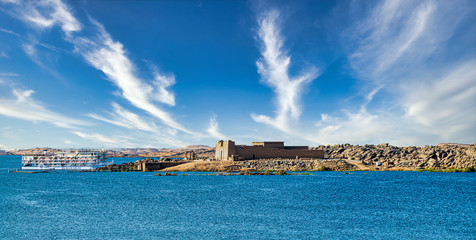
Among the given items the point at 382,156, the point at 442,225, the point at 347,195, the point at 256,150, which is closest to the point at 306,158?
the point at 256,150

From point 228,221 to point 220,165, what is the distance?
64.6 m

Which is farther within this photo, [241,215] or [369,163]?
[369,163]

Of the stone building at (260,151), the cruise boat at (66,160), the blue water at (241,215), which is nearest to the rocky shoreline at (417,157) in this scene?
the stone building at (260,151)

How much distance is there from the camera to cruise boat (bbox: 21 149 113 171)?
4385 inches

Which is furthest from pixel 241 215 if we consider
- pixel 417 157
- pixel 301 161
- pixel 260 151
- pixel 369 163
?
pixel 417 157

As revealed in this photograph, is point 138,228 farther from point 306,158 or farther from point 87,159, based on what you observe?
point 87,159

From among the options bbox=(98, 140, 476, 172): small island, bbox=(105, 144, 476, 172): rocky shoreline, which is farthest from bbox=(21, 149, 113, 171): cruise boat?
bbox=(105, 144, 476, 172): rocky shoreline

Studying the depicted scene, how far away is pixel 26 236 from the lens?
24328 mm

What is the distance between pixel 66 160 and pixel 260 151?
6642cm

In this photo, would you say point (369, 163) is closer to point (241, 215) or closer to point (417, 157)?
point (417, 157)

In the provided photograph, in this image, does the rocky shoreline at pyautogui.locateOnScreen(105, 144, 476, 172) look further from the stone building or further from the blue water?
the blue water

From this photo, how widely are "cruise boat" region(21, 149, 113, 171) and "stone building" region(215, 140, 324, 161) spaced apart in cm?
4304

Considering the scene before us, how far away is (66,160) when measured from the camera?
116m

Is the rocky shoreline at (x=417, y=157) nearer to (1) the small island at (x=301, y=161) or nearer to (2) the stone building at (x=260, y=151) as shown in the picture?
(1) the small island at (x=301, y=161)
